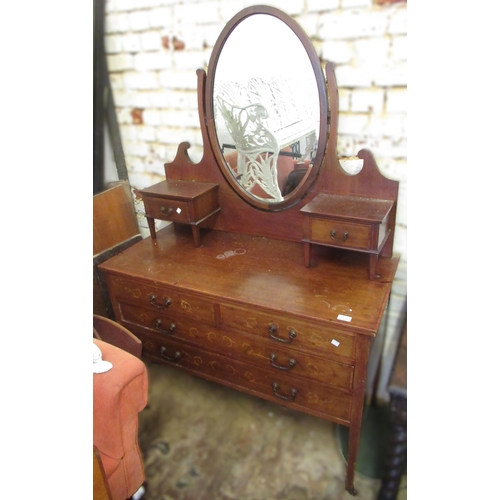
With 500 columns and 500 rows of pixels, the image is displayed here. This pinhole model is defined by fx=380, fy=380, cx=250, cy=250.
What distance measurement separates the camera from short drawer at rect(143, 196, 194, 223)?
1427 millimetres

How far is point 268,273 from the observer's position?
50.4 inches

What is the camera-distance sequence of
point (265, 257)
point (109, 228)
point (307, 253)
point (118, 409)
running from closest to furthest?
point (118, 409) → point (307, 253) → point (265, 257) → point (109, 228)

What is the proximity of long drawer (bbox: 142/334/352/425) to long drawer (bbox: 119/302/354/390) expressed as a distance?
30 millimetres

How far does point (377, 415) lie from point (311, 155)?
3.49 ft

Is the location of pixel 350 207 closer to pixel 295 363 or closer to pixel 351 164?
pixel 351 164

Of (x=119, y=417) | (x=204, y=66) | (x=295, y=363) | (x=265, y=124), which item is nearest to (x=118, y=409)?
(x=119, y=417)

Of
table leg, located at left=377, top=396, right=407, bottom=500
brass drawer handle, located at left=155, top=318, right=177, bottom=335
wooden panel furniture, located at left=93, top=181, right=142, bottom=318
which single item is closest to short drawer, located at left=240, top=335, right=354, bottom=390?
table leg, located at left=377, top=396, right=407, bottom=500

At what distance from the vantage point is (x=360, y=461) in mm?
1379

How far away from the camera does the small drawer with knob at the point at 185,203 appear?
1417mm

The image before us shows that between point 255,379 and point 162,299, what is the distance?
429 mm

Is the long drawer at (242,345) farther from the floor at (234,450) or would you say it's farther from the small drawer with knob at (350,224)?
the floor at (234,450)
